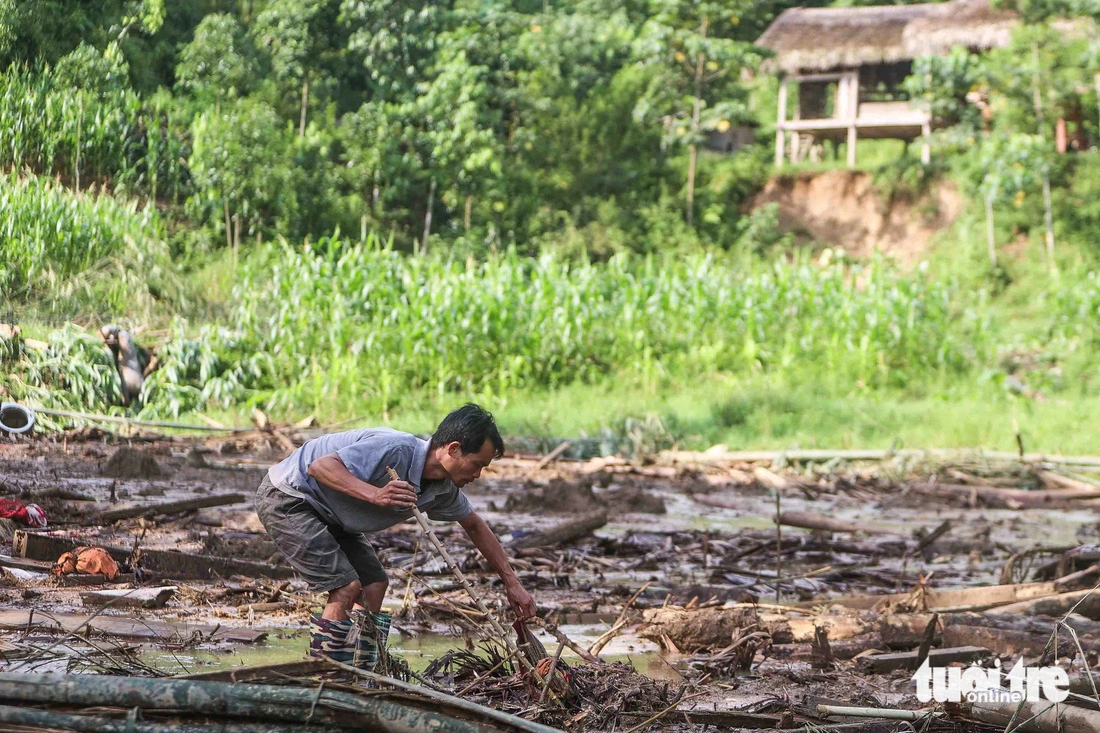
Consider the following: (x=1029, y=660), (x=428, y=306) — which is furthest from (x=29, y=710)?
(x=428, y=306)

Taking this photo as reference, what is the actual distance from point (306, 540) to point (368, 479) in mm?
340

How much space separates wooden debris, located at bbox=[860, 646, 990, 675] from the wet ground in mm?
98

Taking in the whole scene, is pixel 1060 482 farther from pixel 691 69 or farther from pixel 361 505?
pixel 691 69

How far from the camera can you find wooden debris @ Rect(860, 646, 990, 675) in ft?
15.9

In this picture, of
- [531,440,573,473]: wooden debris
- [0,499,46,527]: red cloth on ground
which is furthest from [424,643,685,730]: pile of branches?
[531,440,573,473]: wooden debris

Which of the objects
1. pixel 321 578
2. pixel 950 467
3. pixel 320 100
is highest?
pixel 320 100

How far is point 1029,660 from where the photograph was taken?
4949mm

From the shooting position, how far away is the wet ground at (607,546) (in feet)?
15.8

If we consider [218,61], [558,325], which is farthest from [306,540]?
[558,325]

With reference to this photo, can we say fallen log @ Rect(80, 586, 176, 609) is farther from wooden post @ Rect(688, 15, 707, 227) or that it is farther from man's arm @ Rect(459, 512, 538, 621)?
wooden post @ Rect(688, 15, 707, 227)

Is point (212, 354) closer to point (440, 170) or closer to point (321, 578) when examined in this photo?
point (321, 578)

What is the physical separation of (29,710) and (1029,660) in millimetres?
3982

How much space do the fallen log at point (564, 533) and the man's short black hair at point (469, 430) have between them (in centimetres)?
350

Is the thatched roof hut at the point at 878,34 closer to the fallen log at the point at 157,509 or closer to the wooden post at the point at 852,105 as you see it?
the wooden post at the point at 852,105
